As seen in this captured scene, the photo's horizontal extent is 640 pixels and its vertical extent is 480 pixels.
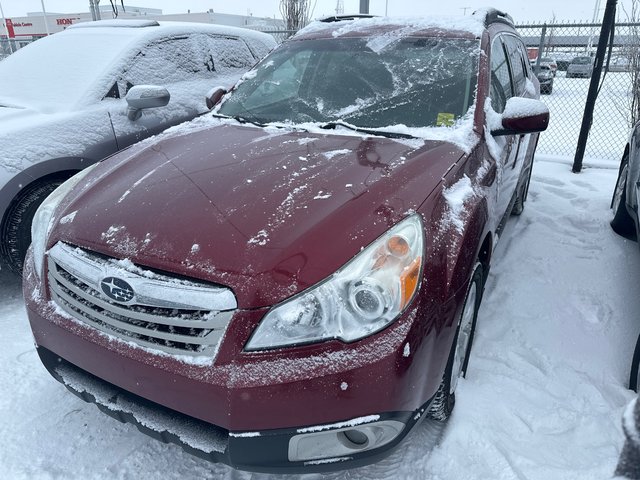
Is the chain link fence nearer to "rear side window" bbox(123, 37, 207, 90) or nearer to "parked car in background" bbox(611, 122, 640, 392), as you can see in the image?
"parked car in background" bbox(611, 122, 640, 392)

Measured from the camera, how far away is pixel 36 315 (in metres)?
1.96

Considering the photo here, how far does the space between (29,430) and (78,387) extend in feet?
1.82

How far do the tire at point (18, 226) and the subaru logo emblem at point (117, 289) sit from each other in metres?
1.85

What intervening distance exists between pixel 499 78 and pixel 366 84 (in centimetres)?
87

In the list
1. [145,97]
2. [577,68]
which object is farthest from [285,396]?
[577,68]

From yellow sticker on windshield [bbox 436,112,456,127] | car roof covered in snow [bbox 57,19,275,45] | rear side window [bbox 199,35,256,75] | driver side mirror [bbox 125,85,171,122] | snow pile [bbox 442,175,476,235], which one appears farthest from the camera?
rear side window [bbox 199,35,256,75]

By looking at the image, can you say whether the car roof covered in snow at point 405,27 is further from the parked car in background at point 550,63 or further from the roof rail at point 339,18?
the parked car in background at point 550,63

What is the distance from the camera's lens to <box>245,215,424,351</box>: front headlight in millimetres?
1543

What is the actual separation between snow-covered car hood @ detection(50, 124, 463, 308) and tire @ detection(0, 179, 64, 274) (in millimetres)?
1018

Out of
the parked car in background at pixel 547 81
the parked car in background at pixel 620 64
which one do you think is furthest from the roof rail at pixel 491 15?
the parked car in background at pixel 547 81

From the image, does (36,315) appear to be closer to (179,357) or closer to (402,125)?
(179,357)

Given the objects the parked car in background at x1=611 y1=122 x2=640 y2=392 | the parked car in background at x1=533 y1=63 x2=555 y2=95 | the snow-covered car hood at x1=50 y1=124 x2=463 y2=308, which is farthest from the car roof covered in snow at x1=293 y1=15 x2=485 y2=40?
the parked car in background at x1=533 y1=63 x2=555 y2=95

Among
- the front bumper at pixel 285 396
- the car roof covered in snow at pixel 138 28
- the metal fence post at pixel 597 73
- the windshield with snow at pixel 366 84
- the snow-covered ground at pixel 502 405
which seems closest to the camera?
the front bumper at pixel 285 396

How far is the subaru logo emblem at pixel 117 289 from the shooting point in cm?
167
